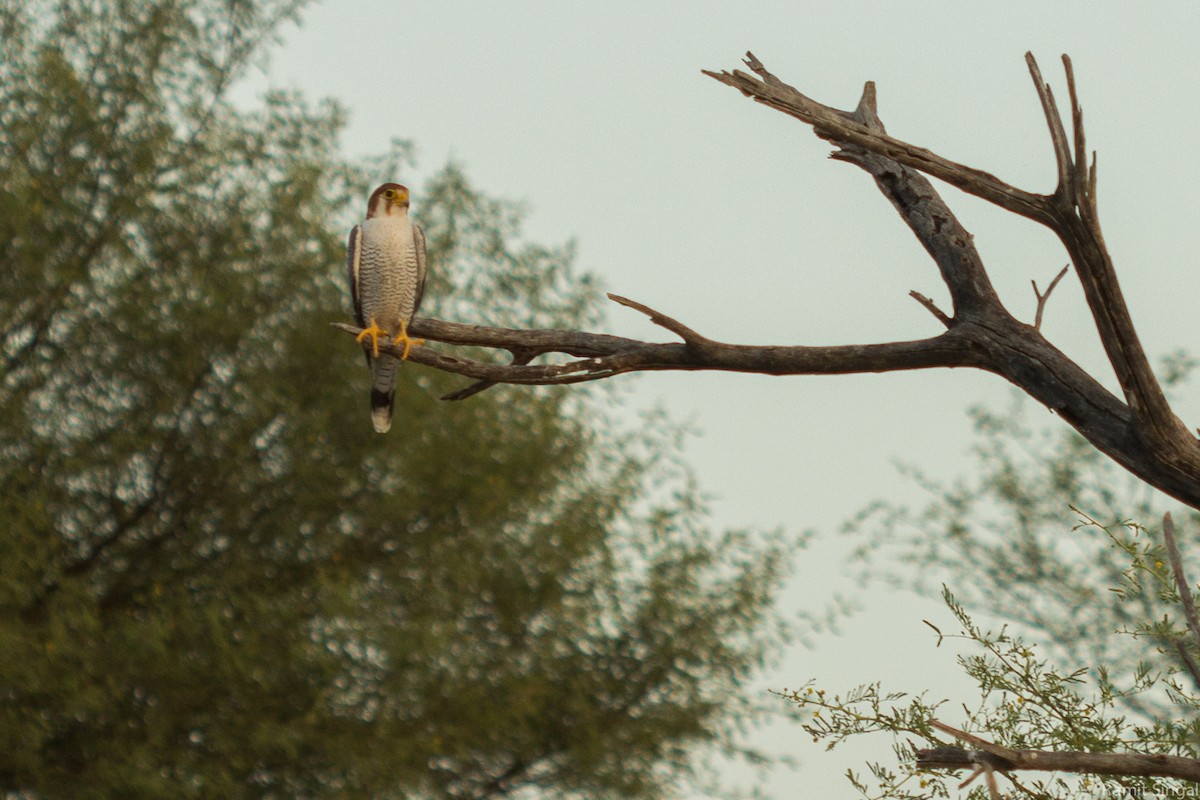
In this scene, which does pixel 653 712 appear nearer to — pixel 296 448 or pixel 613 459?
pixel 613 459

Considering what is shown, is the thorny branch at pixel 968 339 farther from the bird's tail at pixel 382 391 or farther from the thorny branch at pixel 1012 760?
the bird's tail at pixel 382 391

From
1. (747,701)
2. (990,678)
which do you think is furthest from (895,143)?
(747,701)

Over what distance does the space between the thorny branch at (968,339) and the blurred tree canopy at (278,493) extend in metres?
5.46

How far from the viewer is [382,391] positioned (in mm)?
7934

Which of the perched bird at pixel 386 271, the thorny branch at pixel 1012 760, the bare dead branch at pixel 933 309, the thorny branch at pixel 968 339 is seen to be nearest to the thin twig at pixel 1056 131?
the thorny branch at pixel 968 339

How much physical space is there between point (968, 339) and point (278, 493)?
794cm

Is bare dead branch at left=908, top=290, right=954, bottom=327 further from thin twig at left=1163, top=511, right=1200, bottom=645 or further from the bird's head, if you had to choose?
the bird's head

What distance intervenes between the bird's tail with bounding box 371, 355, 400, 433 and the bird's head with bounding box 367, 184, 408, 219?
82 cm

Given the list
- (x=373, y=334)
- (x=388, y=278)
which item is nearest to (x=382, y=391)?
(x=388, y=278)

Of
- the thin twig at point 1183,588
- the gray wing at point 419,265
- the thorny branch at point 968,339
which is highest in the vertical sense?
the gray wing at point 419,265

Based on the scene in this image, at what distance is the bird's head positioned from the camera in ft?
24.8

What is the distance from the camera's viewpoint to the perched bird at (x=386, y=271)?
717 centimetres

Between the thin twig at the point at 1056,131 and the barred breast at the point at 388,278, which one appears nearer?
the thin twig at the point at 1056,131

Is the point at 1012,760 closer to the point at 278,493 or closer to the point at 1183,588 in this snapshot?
the point at 1183,588
